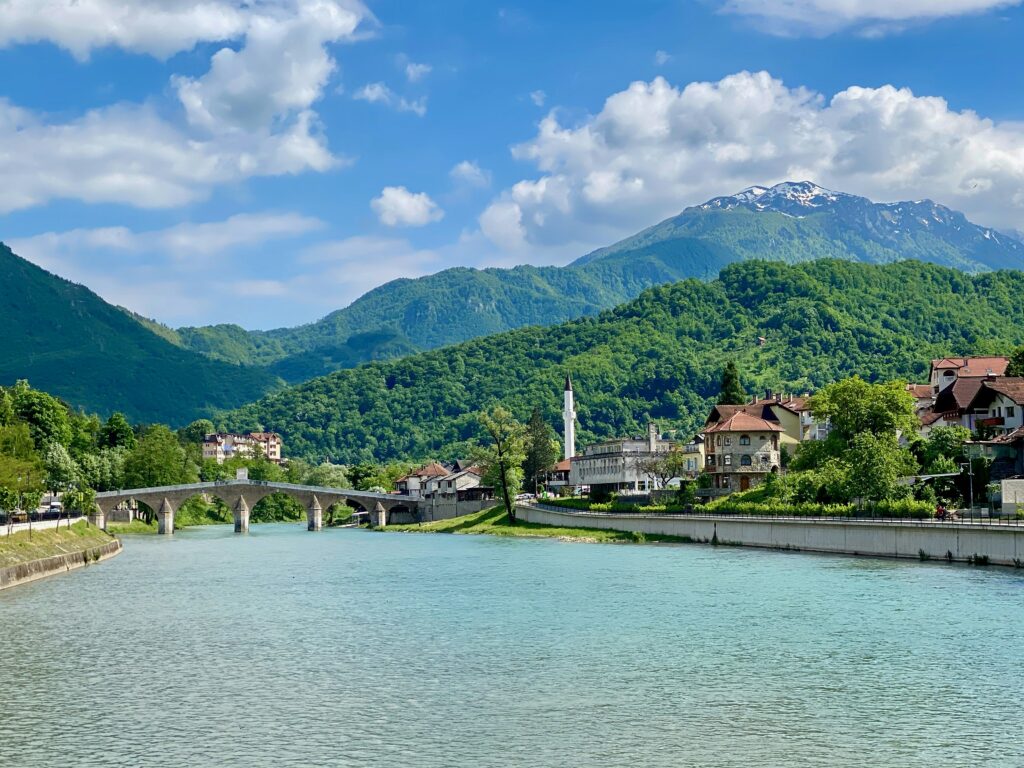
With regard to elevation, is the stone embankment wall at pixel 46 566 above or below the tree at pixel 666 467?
below

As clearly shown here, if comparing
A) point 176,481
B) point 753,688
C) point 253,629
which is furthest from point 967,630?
point 176,481

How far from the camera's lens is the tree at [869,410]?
91.6 meters

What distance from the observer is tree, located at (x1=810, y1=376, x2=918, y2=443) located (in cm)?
9156

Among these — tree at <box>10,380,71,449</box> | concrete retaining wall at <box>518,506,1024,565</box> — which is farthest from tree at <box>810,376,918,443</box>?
tree at <box>10,380,71,449</box>

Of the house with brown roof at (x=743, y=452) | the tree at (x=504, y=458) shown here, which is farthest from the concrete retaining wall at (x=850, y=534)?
the tree at (x=504, y=458)

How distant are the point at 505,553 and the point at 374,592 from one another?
30606 mm

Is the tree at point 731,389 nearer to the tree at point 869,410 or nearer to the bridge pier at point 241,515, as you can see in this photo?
the tree at point 869,410

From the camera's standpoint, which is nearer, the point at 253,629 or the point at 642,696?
the point at 642,696

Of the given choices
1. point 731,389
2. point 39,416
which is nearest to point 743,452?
point 731,389

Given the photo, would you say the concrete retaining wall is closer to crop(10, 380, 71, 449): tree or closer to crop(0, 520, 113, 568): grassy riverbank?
crop(0, 520, 113, 568): grassy riverbank

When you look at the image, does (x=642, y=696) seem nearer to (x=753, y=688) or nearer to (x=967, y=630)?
(x=753, y=688)

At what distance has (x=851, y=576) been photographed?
60.5 m

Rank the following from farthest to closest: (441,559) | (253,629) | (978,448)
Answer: (441,559) → (978,448) → (253,629)

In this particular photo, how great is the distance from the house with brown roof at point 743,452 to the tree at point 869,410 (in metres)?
15.1
